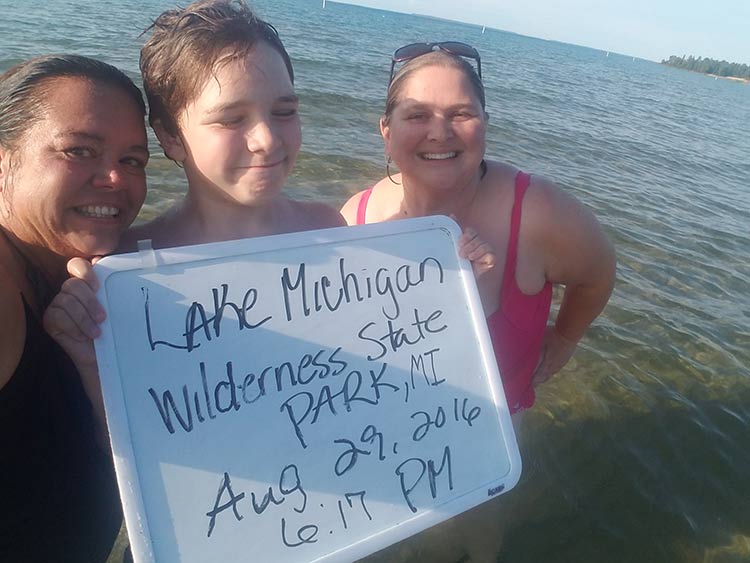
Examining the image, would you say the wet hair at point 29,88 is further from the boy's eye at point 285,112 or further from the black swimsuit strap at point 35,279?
the boy's eye at point 285,112

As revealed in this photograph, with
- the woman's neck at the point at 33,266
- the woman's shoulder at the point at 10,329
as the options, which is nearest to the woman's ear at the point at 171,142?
the woman's neck at the point at 33,266

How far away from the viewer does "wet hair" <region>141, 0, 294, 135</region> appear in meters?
1.56

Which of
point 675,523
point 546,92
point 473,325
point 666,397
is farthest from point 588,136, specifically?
point 473,325

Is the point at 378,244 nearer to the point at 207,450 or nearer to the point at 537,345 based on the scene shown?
the point at 207,450

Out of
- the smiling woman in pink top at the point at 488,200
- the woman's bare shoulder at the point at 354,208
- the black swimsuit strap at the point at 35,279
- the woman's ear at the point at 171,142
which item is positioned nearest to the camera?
the black swimsuit strap at the point at 35,279

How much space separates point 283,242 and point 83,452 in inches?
34.3

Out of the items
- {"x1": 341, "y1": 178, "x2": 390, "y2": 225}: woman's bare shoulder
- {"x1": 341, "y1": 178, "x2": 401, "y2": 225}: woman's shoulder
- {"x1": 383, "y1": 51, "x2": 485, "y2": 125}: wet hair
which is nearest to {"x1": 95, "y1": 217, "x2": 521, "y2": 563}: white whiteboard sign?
{"x1": 383, "y1": 51, "x2": 485, "y2": 125}: wet hair

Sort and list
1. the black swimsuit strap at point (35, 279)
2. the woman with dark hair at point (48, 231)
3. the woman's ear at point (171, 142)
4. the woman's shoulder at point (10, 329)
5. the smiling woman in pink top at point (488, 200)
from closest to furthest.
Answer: the woman's shoulder at point (10, 329) < the woman with dark hair at point (48, 231) < the black swimsuit strap at point (35, 279) < the woman's ear at point (171, 142) < the smiling woman in pink top at point (488, 200)

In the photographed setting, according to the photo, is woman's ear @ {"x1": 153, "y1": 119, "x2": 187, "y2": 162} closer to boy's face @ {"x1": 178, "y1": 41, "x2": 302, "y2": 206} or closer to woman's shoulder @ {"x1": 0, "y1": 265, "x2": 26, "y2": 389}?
boy's face @ {"x1": 178, "y1": 41, "x2": 302, "y2": 206}

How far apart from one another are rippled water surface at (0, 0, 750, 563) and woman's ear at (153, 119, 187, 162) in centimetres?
73

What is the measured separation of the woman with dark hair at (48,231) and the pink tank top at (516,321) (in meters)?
1.42

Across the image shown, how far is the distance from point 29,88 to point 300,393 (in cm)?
105

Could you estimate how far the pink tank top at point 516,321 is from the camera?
2.18 metres

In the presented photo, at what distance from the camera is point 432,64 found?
2.08 metres
